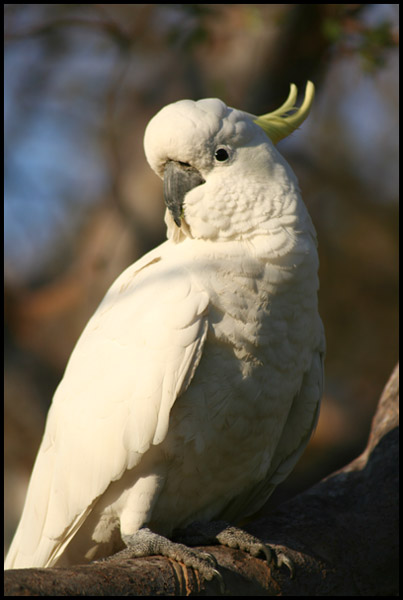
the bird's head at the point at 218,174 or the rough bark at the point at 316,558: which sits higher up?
the bird's head at the point at 218,174

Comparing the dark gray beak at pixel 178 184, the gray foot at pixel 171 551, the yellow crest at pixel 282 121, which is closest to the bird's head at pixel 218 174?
the dark gray beak at pixel 178 184

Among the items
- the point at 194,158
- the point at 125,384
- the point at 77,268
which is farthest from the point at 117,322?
the point at 77,268

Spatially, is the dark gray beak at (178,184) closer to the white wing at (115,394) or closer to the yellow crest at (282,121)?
the white wing at (115,394)

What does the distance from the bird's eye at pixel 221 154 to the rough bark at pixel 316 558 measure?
1.33m

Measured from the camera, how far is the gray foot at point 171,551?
74.5 inches

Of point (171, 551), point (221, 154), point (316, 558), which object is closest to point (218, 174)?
point (221, 154)

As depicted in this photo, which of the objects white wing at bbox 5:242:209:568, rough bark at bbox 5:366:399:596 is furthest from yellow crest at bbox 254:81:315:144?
rough bark at bbox 5:366:399:596

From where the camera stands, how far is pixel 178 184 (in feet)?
7.23

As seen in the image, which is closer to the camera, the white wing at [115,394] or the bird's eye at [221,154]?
the white wing at [115,394]

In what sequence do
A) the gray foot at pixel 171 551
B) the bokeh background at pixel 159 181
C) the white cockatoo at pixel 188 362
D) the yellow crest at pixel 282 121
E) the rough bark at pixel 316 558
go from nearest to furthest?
the rough bark at pixel 316 558
the gray foot at pixel 171 551
the white cockatoo at pixel 188 362
the yellow crest at pixel 282 121
the bokeh background at pixel 159 181

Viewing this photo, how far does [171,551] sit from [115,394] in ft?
1.70


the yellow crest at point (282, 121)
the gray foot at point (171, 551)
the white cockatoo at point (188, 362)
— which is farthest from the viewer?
the yellow crest at point (282, 121)

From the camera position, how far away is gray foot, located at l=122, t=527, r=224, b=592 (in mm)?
1894

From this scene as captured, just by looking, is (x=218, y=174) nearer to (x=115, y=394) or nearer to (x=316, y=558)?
(x=115, y=394)
